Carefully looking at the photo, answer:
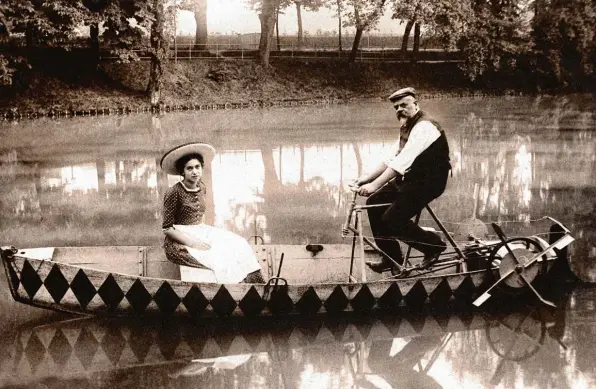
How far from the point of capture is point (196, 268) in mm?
5695

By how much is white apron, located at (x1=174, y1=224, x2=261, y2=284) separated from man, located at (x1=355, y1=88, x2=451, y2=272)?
104 cm

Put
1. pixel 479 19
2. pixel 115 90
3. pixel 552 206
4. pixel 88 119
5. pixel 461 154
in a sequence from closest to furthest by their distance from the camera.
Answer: pixel 552 206
pixel 461 154
pixel 479 19
pixel 88 119
pixel 115 90

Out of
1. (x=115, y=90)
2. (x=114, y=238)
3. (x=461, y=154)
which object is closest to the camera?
(x=114, y=238)

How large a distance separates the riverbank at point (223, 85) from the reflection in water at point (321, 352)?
1366 cm

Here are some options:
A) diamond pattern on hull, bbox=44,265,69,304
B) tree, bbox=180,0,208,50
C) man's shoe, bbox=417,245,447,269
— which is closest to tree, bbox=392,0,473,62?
tree, bbox=180,0,208,50

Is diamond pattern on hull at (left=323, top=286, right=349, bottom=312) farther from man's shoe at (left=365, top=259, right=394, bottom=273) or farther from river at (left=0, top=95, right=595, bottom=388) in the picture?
man's shoe at (left=365, top=259, right=394, bottom=273)

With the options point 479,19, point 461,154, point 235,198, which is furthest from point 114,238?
point 479,19

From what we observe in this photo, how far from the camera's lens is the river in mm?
5062

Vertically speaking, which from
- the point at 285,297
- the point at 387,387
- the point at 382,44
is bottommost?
the point at 387,387

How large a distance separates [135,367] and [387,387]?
1.71 metres

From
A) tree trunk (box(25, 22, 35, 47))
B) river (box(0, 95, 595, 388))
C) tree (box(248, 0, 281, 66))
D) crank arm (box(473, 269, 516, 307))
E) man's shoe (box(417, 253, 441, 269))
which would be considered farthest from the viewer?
tree (box(248, 0, 281, 66))

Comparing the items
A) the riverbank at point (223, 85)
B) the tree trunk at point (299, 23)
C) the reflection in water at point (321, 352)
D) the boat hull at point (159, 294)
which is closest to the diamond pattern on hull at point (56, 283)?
the boat hull at point (159, 294)

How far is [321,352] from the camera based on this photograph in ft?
17.5

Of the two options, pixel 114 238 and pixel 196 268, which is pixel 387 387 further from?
pixel 114 238
